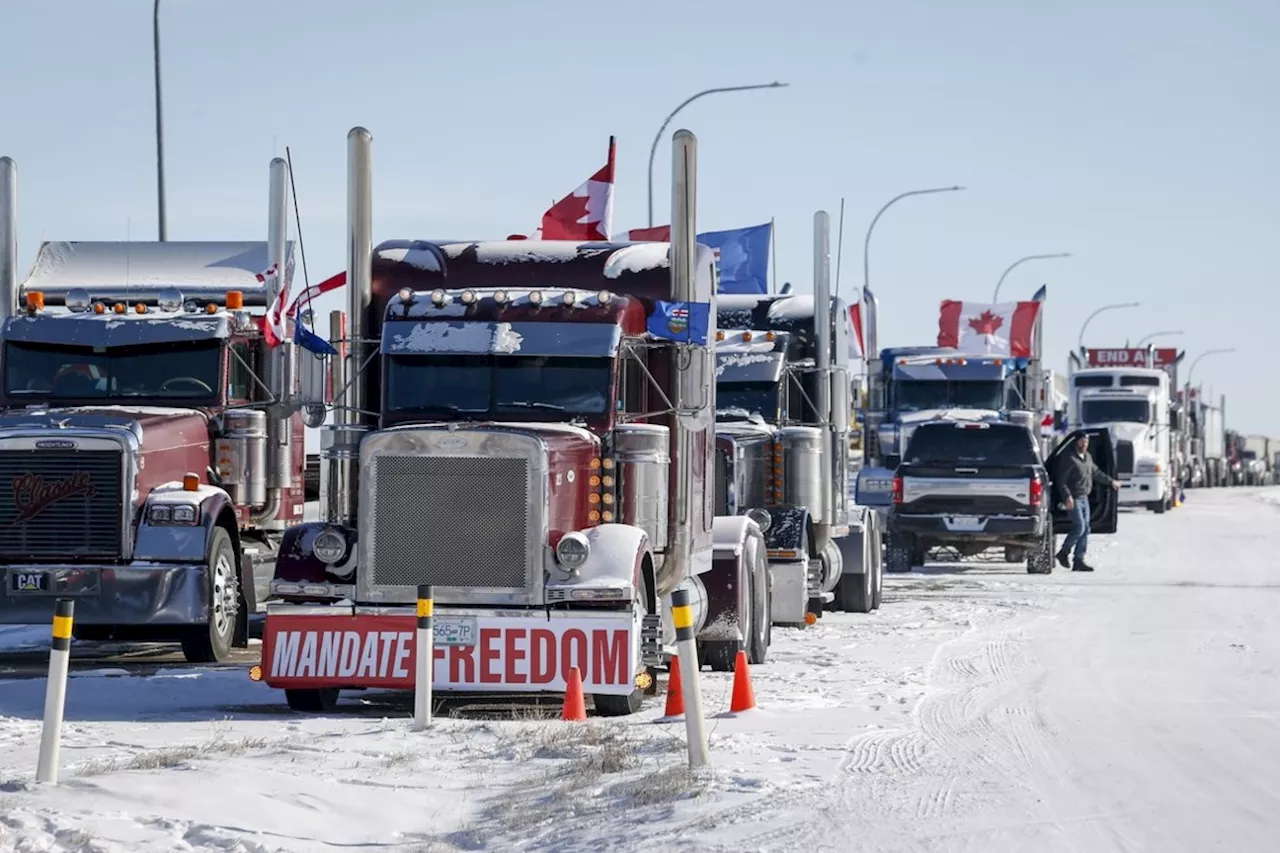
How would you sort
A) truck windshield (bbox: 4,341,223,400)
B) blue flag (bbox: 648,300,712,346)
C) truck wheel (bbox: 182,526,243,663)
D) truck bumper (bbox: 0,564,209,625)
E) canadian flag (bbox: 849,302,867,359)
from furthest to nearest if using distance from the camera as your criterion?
canadian flag (bbox: 849,302,867,359)
truck windshield (bbox: 4,341,223,400)
truck wheel (bbox: 182,526,243,663)
truck bumper (bbox: 0,564,209,625)
blue flag (bbox: 648,300,712,346)

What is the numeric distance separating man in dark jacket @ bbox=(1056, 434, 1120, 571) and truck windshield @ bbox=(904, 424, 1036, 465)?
0.98 m

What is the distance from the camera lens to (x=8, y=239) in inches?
733

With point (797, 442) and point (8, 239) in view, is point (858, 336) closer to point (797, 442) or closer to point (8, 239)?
point (797, 442)

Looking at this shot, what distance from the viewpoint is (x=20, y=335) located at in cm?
1778

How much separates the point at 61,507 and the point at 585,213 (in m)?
4.94

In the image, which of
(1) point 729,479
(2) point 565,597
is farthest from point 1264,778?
(1) point 729,479

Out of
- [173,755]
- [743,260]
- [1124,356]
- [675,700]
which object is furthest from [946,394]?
[1124,356]

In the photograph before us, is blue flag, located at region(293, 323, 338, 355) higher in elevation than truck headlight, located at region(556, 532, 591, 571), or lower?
higher

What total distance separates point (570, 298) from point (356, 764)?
4.27m

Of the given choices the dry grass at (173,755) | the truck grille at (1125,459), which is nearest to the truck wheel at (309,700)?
the dry grass at (173,755)

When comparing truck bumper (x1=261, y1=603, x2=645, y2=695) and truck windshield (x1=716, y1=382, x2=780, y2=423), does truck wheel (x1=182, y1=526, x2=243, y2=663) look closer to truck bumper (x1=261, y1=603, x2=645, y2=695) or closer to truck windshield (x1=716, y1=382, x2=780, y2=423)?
truck bumper (x1=261, y1=603, x2=645, y2=695)

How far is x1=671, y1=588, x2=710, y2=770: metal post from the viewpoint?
10523mm

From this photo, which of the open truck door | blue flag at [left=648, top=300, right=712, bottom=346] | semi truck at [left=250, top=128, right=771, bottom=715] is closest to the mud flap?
semi truck at [left=250, top=128, right=771, bottom=715]

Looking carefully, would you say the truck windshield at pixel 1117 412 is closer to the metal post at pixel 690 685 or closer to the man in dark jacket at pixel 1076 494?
the man in dark jacket at pixel 1076 494
